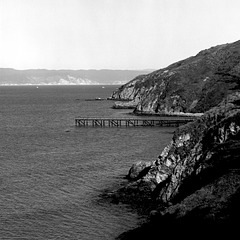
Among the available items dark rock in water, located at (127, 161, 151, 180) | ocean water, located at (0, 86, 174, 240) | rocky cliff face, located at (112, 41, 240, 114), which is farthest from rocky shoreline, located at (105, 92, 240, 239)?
rocky cliff face, located at (112, 41, 240, 114)

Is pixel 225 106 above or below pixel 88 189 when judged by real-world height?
above

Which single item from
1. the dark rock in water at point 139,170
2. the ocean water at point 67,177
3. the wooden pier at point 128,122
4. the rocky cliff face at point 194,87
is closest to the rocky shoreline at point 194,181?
the dark rock in water at point 139,170

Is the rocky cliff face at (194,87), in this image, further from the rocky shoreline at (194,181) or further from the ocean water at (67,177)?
the rocky shoreline at (194,181)

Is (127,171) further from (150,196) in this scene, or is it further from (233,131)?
(233,131)

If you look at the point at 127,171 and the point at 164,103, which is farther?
the point at 164,103

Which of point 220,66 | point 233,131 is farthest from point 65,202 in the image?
point 220,66

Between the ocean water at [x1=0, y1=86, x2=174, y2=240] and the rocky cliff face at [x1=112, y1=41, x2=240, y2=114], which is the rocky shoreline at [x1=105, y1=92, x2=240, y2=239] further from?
the rocky cliff face at [x1=112, y1=41, x2=240, y2=114]
